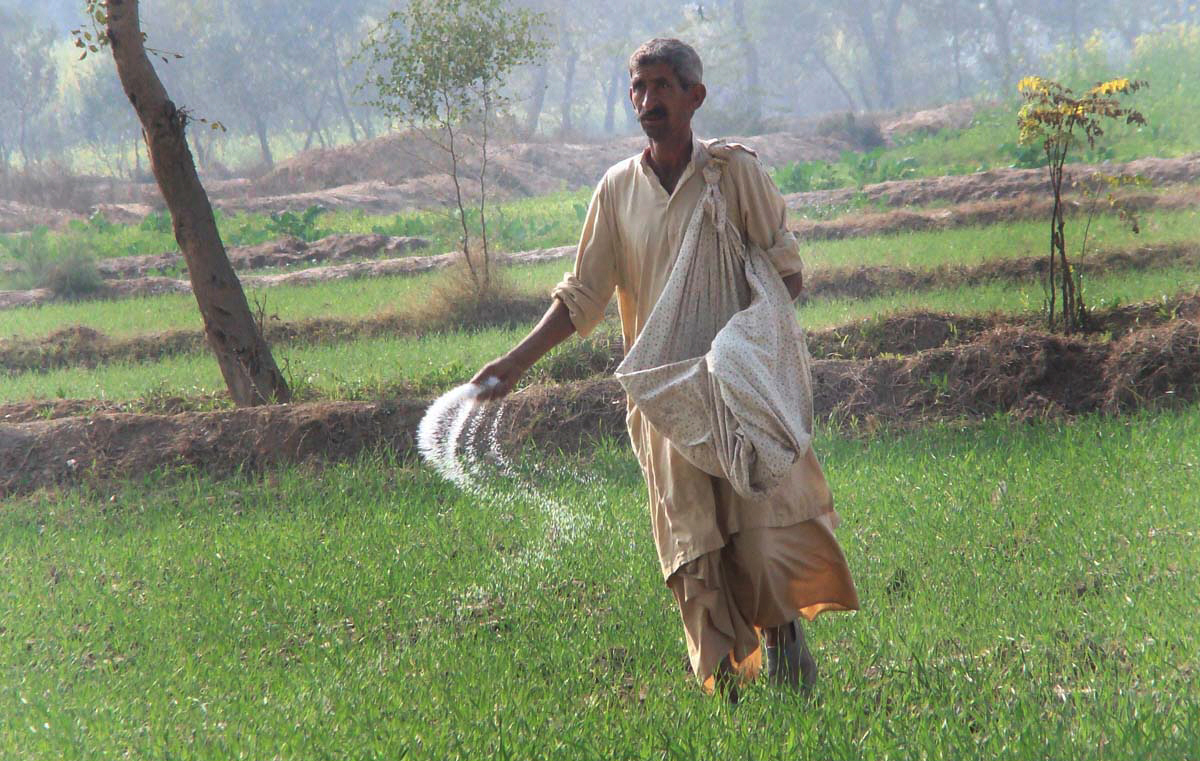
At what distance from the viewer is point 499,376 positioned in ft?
11.4

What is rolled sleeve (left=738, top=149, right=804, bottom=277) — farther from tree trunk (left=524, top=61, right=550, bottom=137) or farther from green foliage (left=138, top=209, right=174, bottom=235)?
tree trunk (left=524, top=61, right=550, bottom=137)

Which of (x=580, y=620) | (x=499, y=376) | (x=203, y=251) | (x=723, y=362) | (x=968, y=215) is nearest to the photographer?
(x=723, y=362)

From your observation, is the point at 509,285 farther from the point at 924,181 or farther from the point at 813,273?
the point at 924,181

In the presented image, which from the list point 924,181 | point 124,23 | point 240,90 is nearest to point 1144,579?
point 124,23

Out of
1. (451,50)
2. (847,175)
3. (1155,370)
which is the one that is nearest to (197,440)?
(1155,370)

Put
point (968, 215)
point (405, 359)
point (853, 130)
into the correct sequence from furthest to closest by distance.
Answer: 1. point (853, 130)
2. point (968, 215)
3. point (405, 359)

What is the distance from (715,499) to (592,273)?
78 cm

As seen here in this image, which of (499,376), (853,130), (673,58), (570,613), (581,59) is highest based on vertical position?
(581,59)

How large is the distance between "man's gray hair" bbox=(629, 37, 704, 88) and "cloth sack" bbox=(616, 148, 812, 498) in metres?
0.24

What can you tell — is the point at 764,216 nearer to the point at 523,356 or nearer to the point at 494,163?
the point at 523,356

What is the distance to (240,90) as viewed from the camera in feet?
102

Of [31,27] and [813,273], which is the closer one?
[813,273]

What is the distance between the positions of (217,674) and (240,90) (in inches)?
1170

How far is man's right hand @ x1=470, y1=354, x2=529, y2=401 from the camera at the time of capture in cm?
345
